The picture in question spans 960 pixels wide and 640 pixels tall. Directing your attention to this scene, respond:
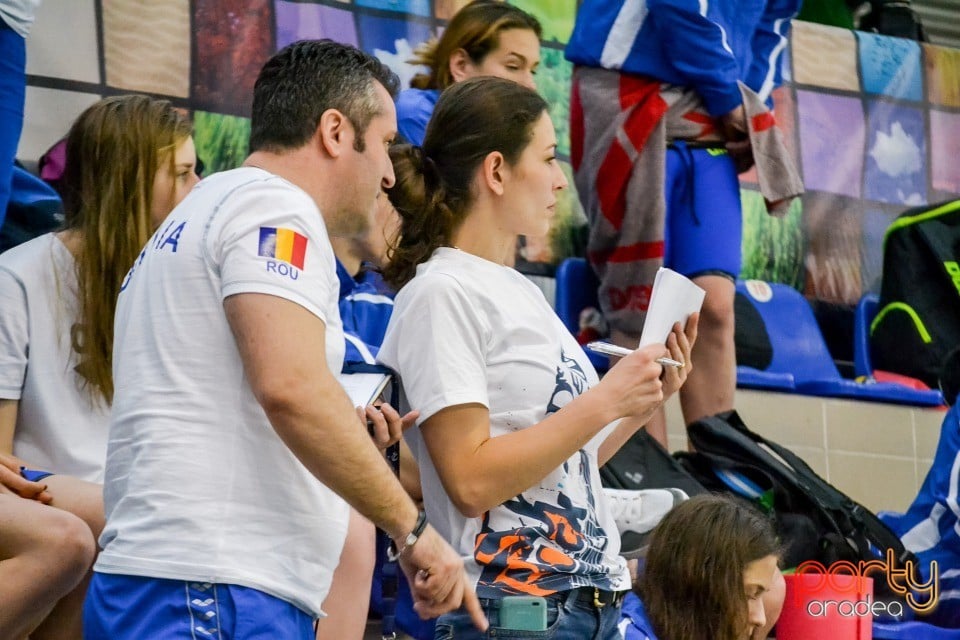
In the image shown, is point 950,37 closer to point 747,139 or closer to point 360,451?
point 747,139

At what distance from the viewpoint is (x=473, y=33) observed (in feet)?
12.6

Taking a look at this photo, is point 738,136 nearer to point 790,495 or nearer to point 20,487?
point 790,495

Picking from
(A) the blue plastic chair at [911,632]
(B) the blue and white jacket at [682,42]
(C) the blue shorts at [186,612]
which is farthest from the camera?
(B) the blue and white jacket at [682,42]

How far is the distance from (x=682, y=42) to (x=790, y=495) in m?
1.32

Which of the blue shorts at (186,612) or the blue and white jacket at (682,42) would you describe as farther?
the blue and white jacket at (682,42)

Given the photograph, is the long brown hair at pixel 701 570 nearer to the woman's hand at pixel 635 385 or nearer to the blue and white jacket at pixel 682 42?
the woman's hand at pixel 635 385

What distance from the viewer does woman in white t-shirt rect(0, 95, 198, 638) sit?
2453 millimetres

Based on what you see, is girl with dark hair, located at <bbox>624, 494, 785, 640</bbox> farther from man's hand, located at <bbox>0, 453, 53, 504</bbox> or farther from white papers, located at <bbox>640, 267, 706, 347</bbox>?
man's hand, located at <bbox>0, 453, 53, 504</bbox>

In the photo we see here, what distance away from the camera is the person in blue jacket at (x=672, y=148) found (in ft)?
13.3

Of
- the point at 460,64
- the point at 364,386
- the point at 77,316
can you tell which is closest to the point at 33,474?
the point at 77,316

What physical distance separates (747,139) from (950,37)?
10.8 ft

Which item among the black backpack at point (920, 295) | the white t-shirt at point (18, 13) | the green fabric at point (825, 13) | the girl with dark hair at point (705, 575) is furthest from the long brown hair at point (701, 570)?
the green fabric at point (825, 13)

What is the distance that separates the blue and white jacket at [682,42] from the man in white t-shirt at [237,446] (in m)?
2.39

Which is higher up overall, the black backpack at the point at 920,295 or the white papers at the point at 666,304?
the white papers at the point at 666,304
